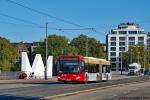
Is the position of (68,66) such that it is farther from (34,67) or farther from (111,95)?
(34,67)

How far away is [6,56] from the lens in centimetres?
14225

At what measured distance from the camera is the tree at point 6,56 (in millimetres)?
134825

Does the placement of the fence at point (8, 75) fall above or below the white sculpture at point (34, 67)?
below

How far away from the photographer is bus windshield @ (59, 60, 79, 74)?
169 feet

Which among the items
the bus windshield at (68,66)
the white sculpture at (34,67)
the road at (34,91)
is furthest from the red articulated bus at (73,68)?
the white sculpture at (34,67)

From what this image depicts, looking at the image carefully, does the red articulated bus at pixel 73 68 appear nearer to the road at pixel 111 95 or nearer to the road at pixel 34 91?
the road at pixel 34 91

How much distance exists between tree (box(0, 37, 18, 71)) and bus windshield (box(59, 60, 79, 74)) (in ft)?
272

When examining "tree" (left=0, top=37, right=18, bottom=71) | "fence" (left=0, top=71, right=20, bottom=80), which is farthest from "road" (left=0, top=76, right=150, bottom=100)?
"tree" (left=0, top=37, right=18, bottom=71)

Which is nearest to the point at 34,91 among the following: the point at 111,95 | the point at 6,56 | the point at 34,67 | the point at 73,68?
the point at 111,95

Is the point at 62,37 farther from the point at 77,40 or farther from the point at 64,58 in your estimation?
the point at 64,58

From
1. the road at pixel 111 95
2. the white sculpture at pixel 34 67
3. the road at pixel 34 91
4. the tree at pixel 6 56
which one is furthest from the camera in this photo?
the tree at pixel 6 56

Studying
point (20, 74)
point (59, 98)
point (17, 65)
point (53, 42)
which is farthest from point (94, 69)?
point (53, 42)

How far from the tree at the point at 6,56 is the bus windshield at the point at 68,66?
82771 mm

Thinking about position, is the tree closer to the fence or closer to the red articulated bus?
the fence
